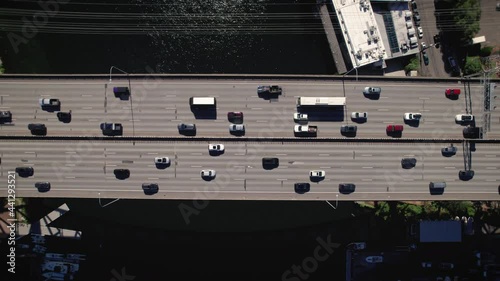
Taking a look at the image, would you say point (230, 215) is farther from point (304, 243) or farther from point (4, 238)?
point (4, 238)

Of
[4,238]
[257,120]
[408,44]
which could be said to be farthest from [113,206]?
[408,44]

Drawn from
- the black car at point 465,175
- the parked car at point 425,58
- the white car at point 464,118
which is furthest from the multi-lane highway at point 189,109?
the parked car at point 425,58

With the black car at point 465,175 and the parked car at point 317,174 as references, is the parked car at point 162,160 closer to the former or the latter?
the parked car at point 317,174

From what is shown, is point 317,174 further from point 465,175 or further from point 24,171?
point 24,171

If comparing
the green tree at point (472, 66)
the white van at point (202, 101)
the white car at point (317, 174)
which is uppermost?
the green tree at point (472, 66)

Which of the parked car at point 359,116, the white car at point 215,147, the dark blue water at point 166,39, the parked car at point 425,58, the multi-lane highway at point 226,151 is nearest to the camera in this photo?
the white car at point 215,147

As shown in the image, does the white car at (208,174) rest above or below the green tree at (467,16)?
below

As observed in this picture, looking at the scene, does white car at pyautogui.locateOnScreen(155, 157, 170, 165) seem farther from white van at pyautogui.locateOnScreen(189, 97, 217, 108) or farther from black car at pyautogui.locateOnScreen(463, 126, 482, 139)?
black car at pyautogui.locateOnScreen(463, 126, 482, 139)
